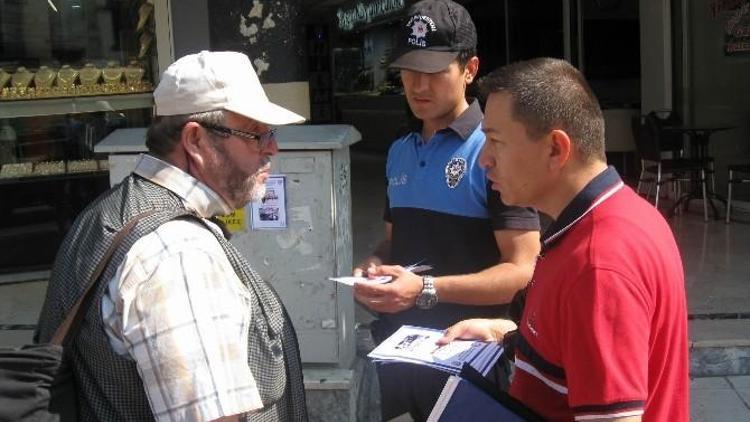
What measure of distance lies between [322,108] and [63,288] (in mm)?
19602

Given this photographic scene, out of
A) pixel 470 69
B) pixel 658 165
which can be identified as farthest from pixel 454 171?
pixel 658 165

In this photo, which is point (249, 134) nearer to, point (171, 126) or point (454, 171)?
point (171, 126)

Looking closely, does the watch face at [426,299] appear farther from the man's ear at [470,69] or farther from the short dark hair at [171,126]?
the short dark hair at [171,126]

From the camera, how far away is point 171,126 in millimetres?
1732

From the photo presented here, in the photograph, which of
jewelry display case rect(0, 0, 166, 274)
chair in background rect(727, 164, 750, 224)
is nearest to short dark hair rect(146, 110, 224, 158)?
jewelry display case rect(0, 0, 166, 274)

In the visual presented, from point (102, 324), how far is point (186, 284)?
191mm

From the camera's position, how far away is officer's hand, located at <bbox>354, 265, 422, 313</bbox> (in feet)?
7.88

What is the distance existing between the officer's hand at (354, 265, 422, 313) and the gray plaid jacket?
57 centimetres

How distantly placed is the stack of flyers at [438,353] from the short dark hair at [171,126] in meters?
0.68

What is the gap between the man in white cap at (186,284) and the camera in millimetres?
1479

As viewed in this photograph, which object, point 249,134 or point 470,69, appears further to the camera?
point 470,69

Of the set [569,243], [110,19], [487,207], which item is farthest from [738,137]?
[569,243]

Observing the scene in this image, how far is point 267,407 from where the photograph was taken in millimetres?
1724

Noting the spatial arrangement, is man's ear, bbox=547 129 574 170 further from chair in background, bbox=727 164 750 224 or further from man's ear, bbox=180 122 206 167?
chair in background, bbox=727 164 750 224
